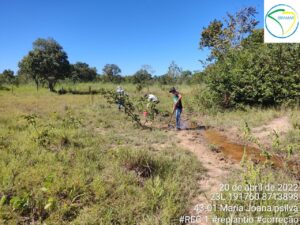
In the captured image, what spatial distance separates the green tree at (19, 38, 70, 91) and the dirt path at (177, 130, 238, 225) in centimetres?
1864

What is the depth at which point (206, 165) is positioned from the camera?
16.5 ft

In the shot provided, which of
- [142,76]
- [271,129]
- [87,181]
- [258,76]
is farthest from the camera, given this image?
[142,76]

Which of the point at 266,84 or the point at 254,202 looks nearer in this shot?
the point at 254,202

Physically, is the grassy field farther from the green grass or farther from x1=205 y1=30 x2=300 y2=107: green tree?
x1=205 y1=30 x2=300 y2=107: green tree

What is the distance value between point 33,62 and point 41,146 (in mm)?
19498

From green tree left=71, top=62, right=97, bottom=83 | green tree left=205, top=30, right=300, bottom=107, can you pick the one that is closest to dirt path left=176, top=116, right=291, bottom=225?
green tree left=205, top=30, right=300, bottom=107

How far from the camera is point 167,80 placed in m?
29.4

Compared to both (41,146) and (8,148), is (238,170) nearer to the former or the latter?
(41,146)

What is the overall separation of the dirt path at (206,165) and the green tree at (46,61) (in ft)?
61.2

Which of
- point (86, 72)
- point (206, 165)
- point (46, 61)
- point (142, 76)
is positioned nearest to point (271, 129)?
point (206, 165)

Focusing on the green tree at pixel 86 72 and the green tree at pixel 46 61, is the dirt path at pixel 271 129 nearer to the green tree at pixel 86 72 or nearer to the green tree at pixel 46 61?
the green tree at pixel 46 61

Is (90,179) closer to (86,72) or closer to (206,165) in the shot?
(206,165)

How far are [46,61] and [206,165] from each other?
21103mm

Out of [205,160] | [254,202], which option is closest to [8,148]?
[205,160]
